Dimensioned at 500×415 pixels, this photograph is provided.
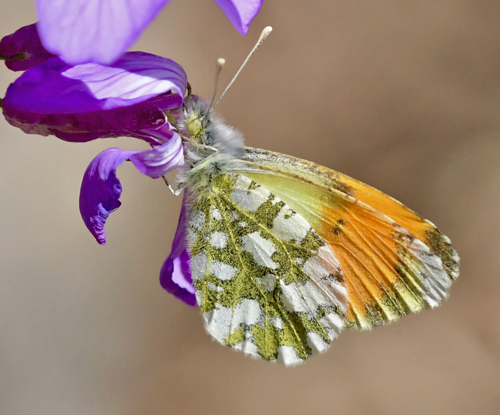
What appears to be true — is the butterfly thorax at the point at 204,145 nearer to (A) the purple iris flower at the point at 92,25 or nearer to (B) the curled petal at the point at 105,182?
(B) the curled petal at the point at 105,182

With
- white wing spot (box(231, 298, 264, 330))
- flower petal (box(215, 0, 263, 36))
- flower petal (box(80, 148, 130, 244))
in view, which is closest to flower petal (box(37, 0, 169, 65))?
flower petal (box(215, 0, 263, 36))

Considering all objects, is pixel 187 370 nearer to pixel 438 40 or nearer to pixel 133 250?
pixel 133 250

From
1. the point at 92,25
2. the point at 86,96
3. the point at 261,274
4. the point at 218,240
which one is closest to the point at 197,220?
the point at 218,240

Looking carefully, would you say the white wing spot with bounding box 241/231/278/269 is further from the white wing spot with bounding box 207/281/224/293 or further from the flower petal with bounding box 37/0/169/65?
the flower petal with bounding box 37/0/169/65

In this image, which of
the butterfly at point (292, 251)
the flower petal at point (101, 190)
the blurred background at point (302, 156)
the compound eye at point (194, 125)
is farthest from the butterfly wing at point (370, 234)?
the blurred background at point (302, 156)

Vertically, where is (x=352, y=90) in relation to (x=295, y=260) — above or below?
below

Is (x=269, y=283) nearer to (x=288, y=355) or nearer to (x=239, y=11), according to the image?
(x=288, y=355)

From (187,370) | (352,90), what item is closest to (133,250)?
(187,370)
